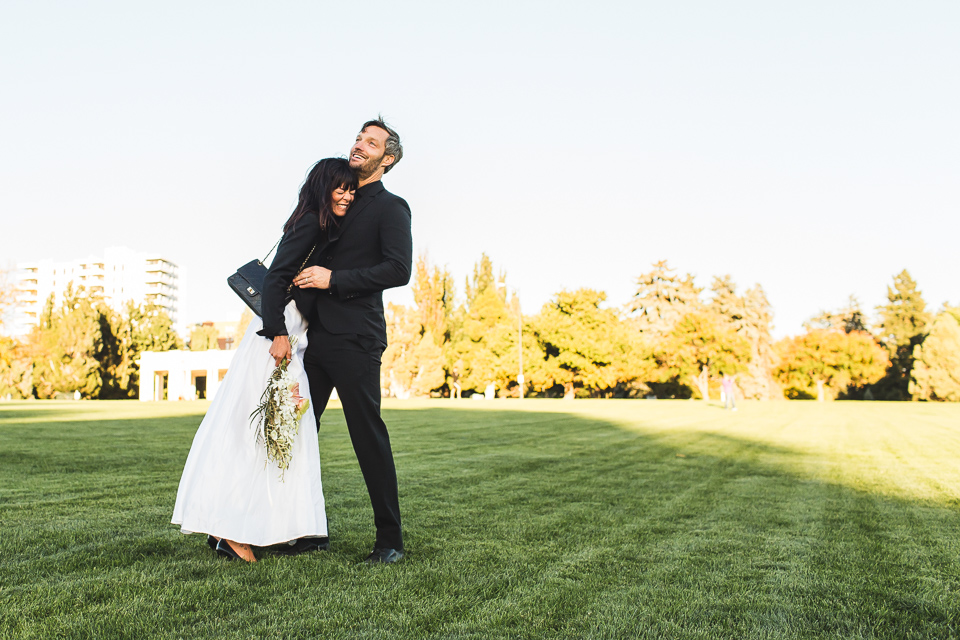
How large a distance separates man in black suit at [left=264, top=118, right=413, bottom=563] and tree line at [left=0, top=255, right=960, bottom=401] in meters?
41.8

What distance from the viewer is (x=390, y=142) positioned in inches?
136

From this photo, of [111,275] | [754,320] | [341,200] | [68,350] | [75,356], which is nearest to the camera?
[341,200]

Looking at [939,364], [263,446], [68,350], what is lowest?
[263,446]

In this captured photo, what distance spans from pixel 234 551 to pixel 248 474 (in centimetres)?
34

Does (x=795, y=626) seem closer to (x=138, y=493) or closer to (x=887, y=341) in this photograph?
(x=138, y=493)

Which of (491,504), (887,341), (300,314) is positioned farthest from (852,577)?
(887,341)

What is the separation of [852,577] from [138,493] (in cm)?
459

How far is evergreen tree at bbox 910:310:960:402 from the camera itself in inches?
1874

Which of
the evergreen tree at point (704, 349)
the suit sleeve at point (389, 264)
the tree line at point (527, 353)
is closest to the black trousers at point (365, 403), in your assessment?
the suit sleeve at point (389, 264)

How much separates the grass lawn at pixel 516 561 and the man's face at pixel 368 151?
1.83 m

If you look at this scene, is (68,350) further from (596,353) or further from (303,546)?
(303,546)

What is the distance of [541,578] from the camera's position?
286 cm

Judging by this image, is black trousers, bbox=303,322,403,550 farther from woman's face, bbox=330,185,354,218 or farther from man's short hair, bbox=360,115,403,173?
man's short hair, bbox=360,115,403,173

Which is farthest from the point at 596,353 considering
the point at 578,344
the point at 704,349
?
the point at 704,349
